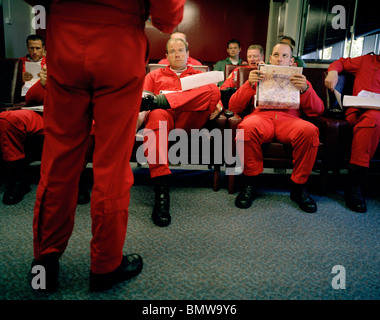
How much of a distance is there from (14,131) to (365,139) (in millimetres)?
2343

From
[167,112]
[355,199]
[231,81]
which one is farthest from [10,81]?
[355,199]

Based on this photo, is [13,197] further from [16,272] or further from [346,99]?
[346,99]

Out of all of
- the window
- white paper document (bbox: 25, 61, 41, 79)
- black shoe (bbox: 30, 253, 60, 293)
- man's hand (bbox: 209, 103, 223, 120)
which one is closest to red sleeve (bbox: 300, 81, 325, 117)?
man's hand (bbox: 209, 103, 223, 120)

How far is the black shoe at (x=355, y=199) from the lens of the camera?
188 centimetres

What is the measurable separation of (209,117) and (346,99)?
3.28 feet

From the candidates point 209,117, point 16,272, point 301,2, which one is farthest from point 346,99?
point 301,2

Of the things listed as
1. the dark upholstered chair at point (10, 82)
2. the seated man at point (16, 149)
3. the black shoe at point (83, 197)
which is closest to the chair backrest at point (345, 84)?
the black shoe at point (83, 197)

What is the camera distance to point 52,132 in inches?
35.9

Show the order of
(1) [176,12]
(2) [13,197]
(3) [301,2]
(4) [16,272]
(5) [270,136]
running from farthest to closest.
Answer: (3) [301,2]
(5) [270,136]
(2) [13,197]
(4) [16,272]
(1) [176,12]

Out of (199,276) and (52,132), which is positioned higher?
(52,132)

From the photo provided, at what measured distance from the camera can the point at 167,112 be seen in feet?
6.44

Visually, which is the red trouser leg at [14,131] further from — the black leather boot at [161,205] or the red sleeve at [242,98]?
the red sleeve at [242,98]

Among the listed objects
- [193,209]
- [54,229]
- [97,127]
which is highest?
[97,127]

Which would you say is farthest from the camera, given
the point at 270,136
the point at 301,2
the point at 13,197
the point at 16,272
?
the point at 301,2
